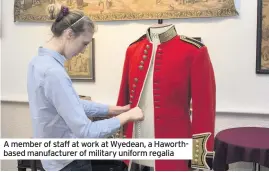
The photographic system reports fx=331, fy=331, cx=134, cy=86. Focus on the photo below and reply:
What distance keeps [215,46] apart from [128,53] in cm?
93

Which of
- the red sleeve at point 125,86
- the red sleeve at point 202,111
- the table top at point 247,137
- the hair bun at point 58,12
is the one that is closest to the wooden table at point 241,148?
the table top at point 247,137

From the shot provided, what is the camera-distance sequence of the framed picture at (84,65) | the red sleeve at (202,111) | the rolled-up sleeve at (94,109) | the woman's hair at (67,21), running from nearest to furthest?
the woman's hair at (67,21) < the red sleeve at (202,111) < the rolled-up sleeve at (94,109) < the framed picture at (84,65)

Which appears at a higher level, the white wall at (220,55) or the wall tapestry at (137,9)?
the wall tapestry at (137,9)

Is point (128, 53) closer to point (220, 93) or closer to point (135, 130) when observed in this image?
point (135, 130)

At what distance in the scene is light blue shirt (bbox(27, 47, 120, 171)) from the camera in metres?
1.10

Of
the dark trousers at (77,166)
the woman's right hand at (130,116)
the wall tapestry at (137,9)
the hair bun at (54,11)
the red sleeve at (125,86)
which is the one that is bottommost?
the dark trousers at (77,166)

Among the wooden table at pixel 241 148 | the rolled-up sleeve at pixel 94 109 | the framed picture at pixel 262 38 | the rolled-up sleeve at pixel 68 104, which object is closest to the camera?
the rolled-up sleeve at pixel 68 104

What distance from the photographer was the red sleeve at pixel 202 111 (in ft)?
4.31

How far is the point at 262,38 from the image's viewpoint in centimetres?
217

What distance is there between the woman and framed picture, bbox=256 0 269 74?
1.24m

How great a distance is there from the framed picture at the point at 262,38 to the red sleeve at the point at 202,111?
39.3 inches

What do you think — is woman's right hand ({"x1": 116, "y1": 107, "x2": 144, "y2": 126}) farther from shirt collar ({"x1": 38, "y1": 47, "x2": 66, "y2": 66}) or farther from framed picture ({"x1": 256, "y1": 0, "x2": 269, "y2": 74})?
framed picture ({"x1": 256, "y1": 0, "x2": 269, "y2": 74})

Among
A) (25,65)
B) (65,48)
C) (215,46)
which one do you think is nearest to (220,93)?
(215,46)
